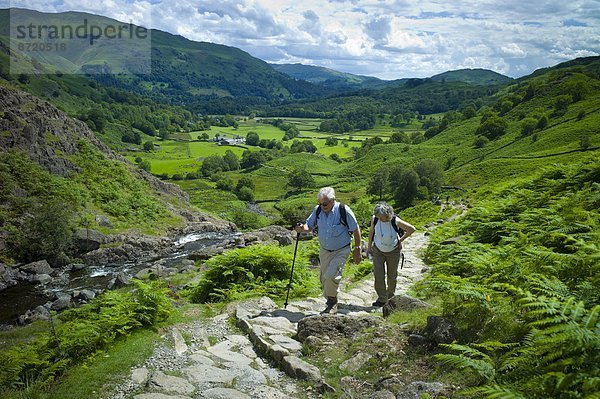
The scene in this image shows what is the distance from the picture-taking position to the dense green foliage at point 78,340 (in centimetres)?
819

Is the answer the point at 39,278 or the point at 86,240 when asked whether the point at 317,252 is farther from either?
the point at 86,240

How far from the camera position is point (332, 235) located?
1098 centimetres

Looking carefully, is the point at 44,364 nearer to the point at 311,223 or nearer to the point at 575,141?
the point at 311,223

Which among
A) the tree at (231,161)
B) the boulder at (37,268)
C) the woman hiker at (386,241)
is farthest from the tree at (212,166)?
the woman hiker at (386,241)

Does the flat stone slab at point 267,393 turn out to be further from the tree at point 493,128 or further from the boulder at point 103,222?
the tree at point 493,128

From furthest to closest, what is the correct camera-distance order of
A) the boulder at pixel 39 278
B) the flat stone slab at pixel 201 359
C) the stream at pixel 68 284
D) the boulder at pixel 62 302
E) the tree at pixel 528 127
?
the tree at pixel 528 127 → the boulder at pixel 39 278 → the stream at pixel 68 284 → the boulder at pixel 62 302 → the flat stone slab at pixel 201 359

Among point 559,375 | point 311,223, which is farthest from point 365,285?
point 559,375

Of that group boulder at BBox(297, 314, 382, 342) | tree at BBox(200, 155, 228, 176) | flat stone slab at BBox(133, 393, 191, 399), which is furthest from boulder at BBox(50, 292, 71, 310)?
tree at BBox(200, 155, 228, 176)

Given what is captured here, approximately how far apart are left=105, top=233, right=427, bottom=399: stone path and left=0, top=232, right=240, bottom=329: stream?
2257 centimetres

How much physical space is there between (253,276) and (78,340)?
7.25m

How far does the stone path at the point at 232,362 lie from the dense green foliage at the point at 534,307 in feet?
9.42

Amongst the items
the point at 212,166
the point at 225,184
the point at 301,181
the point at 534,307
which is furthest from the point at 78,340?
the point at 212,166

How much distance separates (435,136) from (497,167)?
75316mm

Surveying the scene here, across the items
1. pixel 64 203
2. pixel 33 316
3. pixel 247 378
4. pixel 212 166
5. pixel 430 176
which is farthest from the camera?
pixel 212 166
